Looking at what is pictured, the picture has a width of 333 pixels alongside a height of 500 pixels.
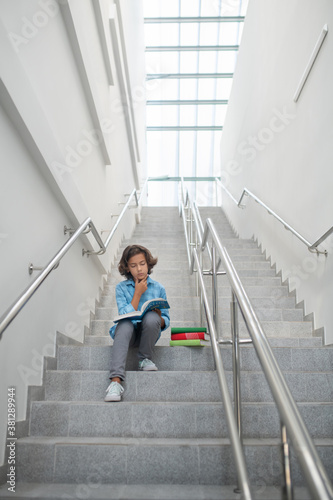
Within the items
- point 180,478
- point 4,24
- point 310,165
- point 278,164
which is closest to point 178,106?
point 278,164

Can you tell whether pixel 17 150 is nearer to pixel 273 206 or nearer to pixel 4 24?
pixel 4 24

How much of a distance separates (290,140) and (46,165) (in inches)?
99.2

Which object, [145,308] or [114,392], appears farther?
[145,308]

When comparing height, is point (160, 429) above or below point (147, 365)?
below

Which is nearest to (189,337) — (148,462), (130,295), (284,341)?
(130,295)

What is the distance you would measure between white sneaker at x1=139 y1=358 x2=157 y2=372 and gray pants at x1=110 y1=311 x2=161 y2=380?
3 centimetres

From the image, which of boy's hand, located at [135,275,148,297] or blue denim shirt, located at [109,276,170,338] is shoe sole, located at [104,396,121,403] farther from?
boy's hand, located at [135,275,148,297]

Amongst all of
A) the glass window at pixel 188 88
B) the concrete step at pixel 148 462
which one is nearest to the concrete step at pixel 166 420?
the concrete step at pixel 148 462

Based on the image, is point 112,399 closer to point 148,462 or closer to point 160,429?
point 160,429

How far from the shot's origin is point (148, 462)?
57.9 inches

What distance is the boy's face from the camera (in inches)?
94.7

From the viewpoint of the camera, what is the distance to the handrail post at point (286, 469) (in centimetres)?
90

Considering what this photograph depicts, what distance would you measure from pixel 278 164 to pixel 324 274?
1.78 m

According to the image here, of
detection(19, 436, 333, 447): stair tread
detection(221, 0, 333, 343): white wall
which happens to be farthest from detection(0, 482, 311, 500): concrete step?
detection(221, 0, 333, 343): white wall
